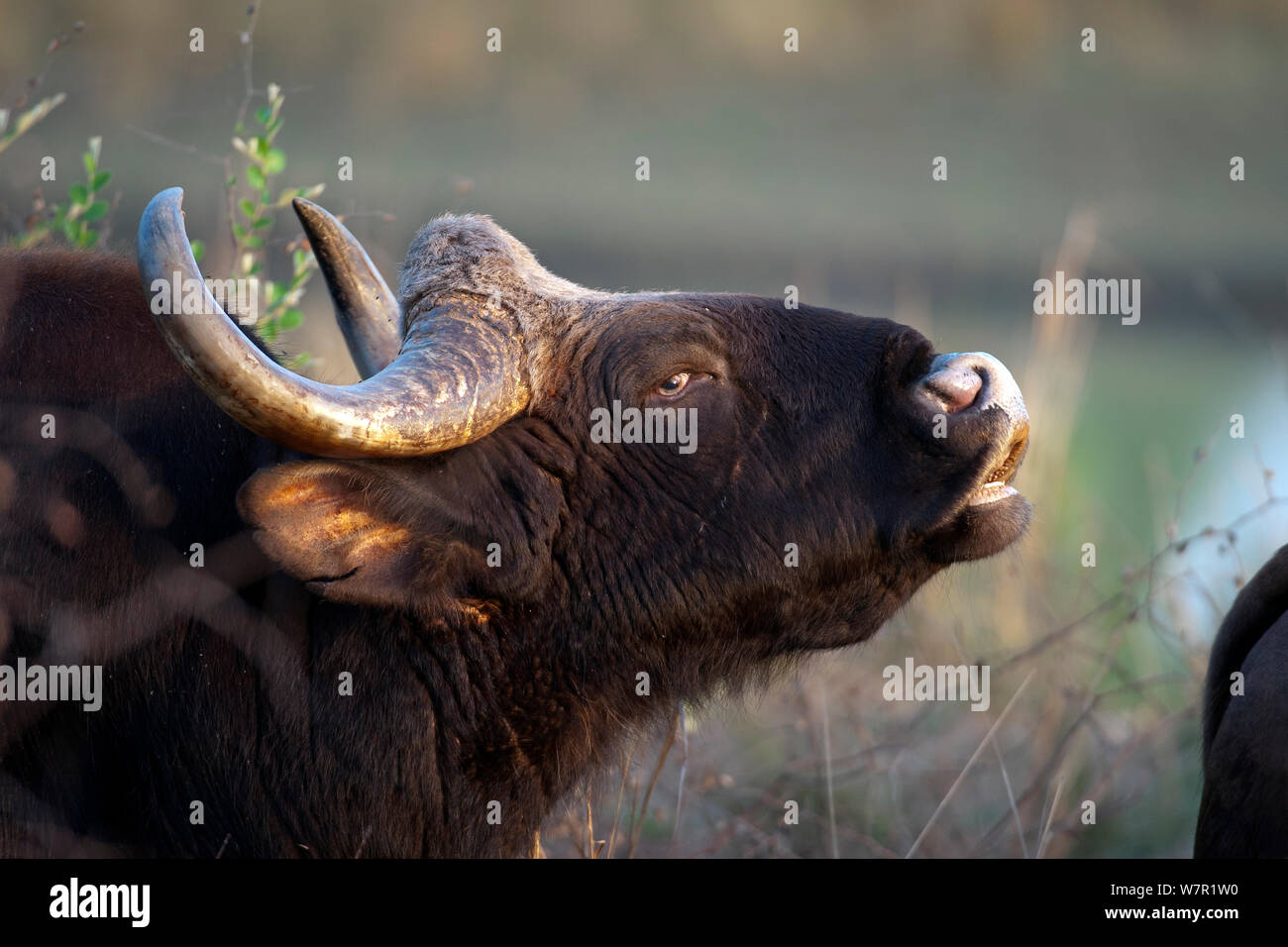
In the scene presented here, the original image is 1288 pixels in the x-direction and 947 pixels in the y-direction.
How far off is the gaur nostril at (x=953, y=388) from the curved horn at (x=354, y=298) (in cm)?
186

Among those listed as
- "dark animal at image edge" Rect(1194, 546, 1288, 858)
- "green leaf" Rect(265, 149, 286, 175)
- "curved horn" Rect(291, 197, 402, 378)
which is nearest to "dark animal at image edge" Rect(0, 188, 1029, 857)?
→ "curved horn" Rect(291, 197, 402, 378)

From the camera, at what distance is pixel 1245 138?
22.8 m

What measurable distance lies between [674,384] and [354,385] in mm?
963

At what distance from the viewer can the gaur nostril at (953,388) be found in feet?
12.7

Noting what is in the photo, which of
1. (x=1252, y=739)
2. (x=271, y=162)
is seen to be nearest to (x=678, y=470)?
(x=1252, y=739)

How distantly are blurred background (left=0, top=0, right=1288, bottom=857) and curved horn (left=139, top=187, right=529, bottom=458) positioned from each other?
1244 millimetres

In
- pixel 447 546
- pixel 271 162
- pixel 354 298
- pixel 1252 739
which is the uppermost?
pixel 271 162

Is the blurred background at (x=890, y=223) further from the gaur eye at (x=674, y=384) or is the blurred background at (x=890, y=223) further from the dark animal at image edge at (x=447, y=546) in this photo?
the gaur eye at (x=674, y=384)

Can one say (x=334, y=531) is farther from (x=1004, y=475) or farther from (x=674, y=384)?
(x=1004, y=475)

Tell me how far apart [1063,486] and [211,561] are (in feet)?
22.3

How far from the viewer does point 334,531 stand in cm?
360

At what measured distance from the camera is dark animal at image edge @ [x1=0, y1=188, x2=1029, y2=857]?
3.68 metres

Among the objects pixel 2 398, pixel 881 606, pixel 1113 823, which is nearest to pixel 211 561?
pixel 2 398
